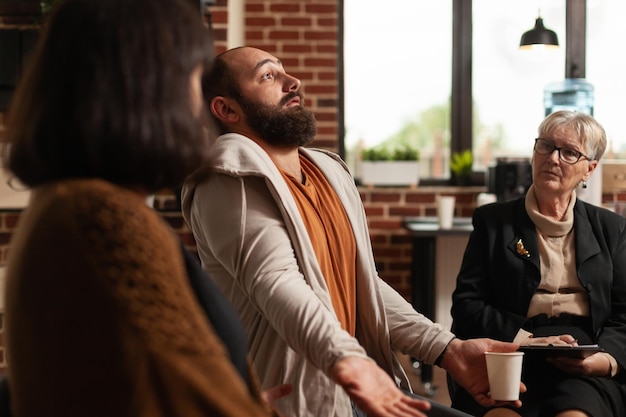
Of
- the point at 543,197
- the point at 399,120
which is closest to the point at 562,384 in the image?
the point at 543,197

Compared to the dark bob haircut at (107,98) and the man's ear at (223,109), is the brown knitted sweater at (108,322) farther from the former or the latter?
the man's ear at (223,109)

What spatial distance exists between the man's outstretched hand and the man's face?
2.20 ft

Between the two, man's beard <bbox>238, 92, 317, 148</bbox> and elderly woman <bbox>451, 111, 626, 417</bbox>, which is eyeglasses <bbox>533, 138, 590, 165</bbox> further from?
man's beard <bbox>238, 92, 317, 148</bbox>

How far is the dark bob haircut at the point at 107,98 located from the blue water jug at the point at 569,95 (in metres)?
3.91

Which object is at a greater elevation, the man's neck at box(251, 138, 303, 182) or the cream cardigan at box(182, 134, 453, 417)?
the man's neck at box(251, 138, 303, 182)

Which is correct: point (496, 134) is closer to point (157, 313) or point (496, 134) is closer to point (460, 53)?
point (460, 53)

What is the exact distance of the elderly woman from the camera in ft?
7.14

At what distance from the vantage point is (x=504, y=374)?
5.53 ft

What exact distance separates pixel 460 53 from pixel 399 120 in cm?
56

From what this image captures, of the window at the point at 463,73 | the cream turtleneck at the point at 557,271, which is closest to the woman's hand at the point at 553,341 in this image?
the cream turtleneck at the point at 557,271

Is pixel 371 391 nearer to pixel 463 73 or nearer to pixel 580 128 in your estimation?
pixel 580 128

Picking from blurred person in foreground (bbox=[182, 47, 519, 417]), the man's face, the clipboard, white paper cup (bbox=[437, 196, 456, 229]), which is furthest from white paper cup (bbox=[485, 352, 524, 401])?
white paper cup (bbox=[437, 196, 456, 229])

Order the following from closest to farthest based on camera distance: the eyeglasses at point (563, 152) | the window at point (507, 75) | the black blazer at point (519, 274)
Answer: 1. the black blazer at point (519, 274)
2. the eyeglasses at point (563, 152)
3. the window at point (507, 75)

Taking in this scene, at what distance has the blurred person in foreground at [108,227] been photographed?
87 centimetres
